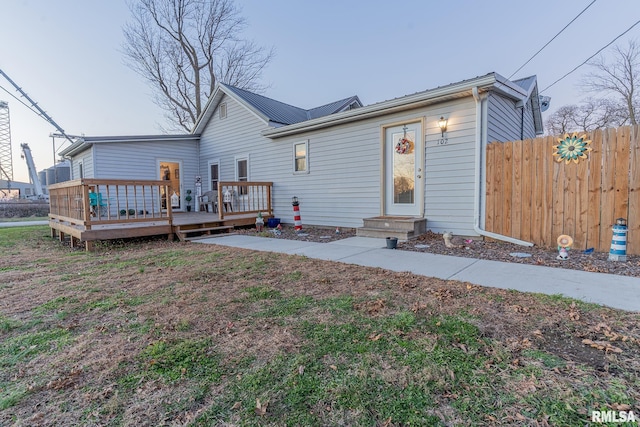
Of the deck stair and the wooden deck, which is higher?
the wooden deck

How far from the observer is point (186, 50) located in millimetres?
16312

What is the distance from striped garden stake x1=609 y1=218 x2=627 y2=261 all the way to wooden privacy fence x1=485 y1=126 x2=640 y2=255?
0.39 metres

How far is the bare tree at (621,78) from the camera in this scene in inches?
602

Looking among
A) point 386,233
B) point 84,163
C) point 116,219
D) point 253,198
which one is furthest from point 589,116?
point 84,163

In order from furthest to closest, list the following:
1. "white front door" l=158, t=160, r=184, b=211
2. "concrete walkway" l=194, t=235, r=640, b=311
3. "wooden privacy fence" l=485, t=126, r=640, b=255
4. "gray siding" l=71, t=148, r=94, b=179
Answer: "white front door" l=158, t=160, r=184, b=211, "gray siding" l=71, t=148, r=94, b=179, "wooden privacy fence" l=485, t=126, r=640, b=255, "concrete walkway" l=194, t=235, r=640, b=311

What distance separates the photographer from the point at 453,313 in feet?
8.07

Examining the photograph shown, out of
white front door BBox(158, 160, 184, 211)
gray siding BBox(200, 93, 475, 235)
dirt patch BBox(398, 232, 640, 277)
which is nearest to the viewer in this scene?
dirt patch BBox(398, 232, 640, 277)

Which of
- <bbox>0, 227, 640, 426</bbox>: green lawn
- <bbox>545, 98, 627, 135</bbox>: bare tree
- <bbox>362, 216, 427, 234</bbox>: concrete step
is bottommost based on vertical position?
<bbox>0, 227, 640, 426</bbox>: green lawn

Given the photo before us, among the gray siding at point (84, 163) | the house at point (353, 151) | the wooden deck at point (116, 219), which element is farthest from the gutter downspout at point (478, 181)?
the gray siding at point (84, 163)

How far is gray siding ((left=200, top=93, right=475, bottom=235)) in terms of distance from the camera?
19.3ft

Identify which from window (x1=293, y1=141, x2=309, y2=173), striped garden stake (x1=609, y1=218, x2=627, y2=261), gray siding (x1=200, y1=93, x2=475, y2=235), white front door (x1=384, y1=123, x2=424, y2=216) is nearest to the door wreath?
white front door (x1=384, y1=123, x2=424, y2=216)

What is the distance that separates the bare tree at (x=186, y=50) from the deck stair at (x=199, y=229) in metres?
11.4

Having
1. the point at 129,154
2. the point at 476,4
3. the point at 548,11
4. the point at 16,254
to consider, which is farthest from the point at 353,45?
the point at 16,254

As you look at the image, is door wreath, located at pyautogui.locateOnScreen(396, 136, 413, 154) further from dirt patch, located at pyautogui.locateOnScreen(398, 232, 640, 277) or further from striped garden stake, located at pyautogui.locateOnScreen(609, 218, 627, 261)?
striped garden stake, located at pyautogui.locateOnScreen(609, 218, 627, 261)
